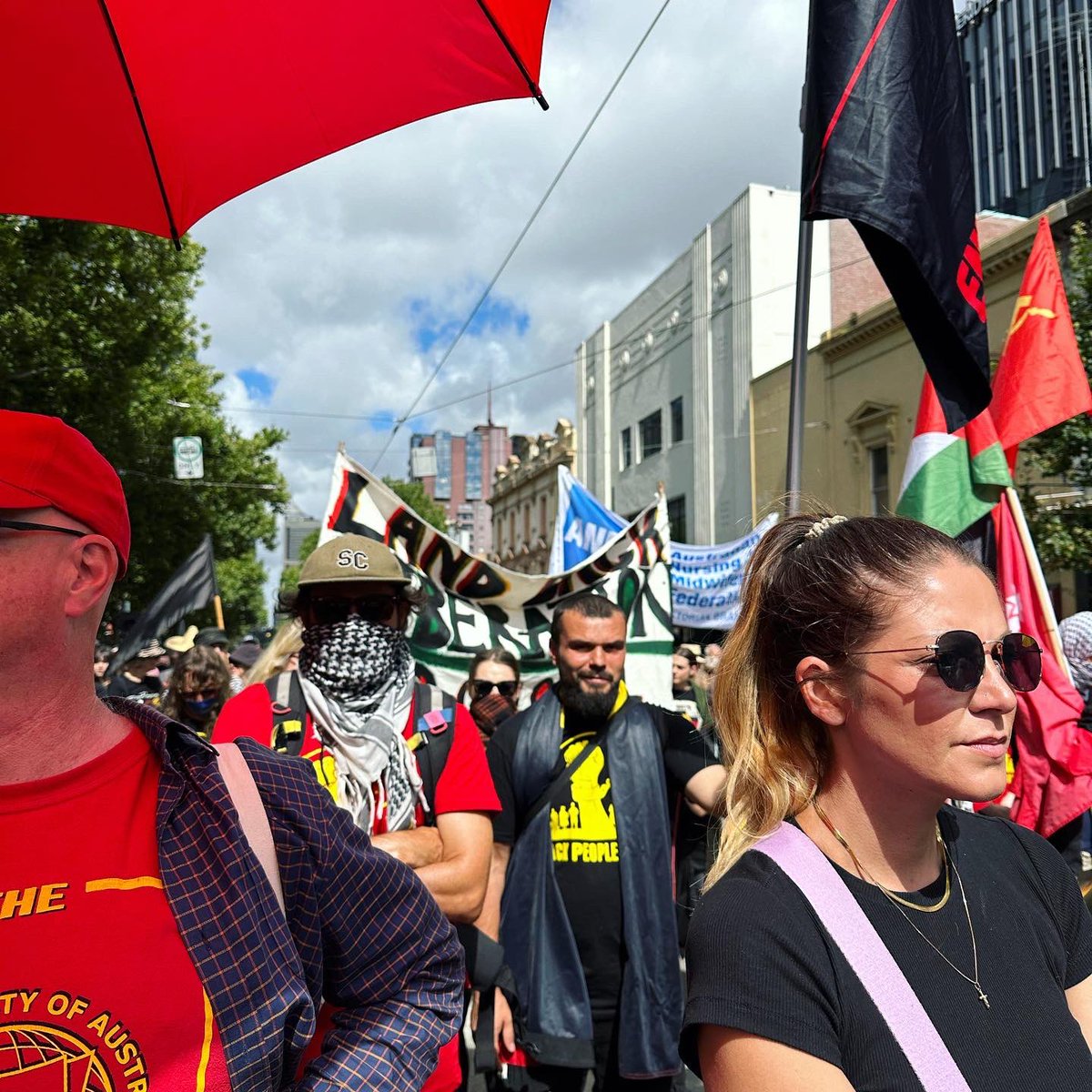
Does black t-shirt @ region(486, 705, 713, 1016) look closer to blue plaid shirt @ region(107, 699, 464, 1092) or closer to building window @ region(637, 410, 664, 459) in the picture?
blue plaid shirt @ region(107, 699, 464, 1092)

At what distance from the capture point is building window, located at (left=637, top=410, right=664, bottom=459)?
29.2m

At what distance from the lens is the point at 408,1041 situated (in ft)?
5.54

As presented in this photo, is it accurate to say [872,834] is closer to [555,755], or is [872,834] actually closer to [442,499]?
[555,755]

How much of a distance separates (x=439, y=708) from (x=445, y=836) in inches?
14.2

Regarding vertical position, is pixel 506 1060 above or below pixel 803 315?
below

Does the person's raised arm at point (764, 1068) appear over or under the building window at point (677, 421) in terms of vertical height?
under

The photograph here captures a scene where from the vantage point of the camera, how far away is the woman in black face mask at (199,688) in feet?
18.3

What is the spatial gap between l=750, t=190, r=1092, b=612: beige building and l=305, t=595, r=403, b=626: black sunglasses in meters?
15.6

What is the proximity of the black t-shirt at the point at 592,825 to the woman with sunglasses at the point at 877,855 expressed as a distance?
5.48 feet

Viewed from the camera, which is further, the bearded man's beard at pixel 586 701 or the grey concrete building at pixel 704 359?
the grey concrete building at pixel 704 359

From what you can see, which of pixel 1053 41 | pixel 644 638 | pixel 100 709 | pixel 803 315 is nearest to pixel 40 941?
pixel 100 709

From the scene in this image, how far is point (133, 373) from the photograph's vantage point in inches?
703

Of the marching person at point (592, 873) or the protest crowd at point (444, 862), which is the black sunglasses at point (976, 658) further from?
the marching person at point (592, 873)

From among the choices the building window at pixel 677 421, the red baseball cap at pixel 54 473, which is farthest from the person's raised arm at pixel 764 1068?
the building window at pixel 677 421
